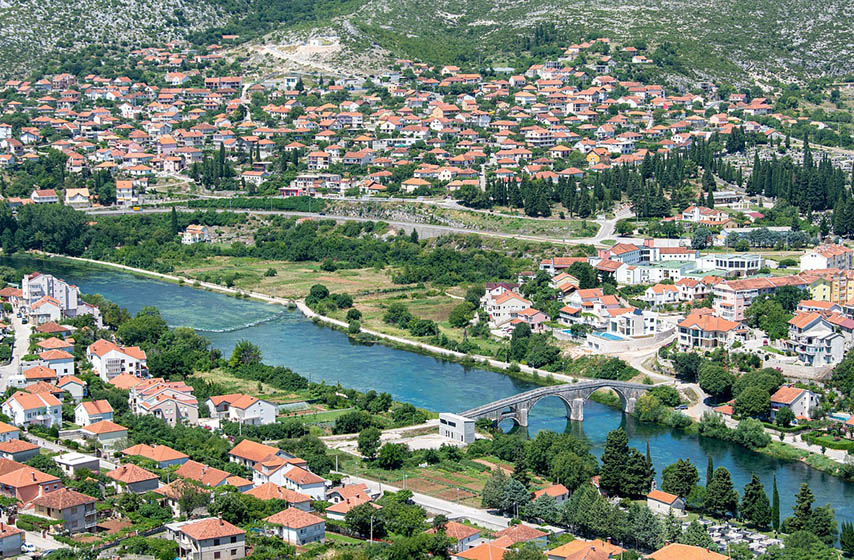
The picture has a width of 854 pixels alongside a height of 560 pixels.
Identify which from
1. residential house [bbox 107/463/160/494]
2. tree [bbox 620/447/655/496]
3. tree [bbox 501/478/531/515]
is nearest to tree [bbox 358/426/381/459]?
tree [bbox 501/478/531/515]

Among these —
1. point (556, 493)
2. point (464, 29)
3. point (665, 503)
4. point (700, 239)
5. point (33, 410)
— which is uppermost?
point (464, 29)

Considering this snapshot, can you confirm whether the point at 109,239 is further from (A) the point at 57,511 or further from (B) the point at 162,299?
(A) the point at 57,511

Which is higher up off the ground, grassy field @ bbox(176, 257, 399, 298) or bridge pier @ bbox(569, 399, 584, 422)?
grassy field @ bbox(176, 257, 399, 298)

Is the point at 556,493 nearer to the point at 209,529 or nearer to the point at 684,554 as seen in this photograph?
the point at 684,554

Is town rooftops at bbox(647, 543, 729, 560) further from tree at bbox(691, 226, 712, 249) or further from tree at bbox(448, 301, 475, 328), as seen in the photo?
tree at bbox(691, 226, 712, 249)

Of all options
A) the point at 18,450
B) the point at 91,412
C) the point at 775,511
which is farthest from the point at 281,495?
the point at 775,511
